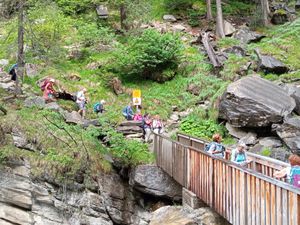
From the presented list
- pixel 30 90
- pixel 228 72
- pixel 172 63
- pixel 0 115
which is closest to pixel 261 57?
pixel 228 72

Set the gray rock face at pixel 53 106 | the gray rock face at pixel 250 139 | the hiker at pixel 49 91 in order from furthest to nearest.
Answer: the hiker at pixel 49 91 < the gray rock face at pixel 53 106 < the gray rock face at pixel 250 139

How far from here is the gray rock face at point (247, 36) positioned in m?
26.6

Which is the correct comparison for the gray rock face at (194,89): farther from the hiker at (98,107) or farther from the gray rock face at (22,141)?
the gray rock face at (22,141)

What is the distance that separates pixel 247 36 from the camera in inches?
1078

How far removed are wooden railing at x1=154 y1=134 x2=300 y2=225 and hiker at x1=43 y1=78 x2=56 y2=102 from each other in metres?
8.61

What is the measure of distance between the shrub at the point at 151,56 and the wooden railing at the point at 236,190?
10671 millimetres

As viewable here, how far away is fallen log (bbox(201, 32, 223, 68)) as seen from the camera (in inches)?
921

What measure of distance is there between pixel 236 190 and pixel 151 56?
1519 centimetres

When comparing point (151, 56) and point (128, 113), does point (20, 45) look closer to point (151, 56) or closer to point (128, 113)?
point (128, 113)

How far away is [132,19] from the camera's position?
2688 cm

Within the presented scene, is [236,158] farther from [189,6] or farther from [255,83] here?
[189,6]

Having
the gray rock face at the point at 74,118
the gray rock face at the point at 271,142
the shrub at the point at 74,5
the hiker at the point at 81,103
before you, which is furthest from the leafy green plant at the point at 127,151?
the shrub at the point at 74,5

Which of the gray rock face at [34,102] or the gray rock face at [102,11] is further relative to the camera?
the gray rock face at [102,11]

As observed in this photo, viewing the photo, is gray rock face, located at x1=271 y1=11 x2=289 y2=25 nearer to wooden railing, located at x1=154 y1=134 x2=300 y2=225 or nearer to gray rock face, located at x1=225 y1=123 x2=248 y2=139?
gray rock face, located at x1=225 y1=123 x2=248 y2=139
